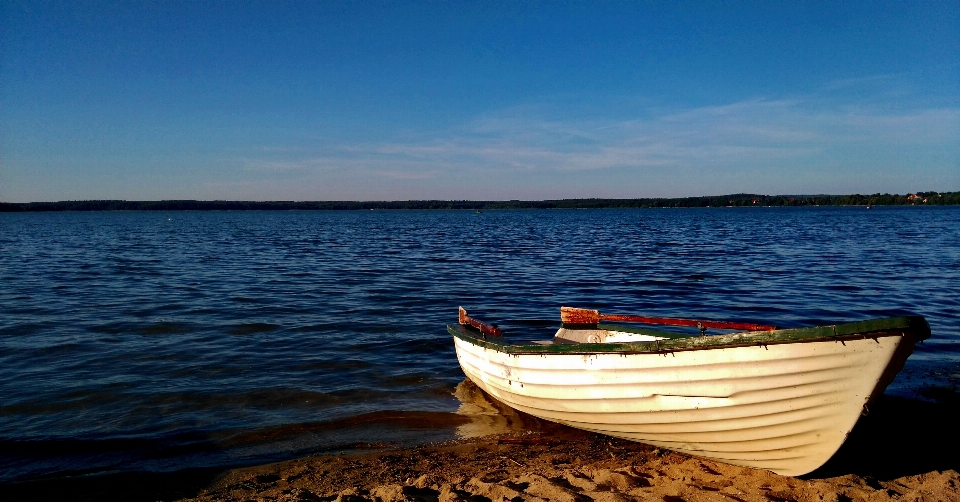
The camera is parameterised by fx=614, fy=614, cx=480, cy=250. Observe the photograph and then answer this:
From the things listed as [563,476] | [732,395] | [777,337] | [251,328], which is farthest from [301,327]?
[777,337]

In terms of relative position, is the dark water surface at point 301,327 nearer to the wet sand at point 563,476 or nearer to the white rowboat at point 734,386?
the wet sand at point 563,476

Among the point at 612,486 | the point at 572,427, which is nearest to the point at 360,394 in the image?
the point at 572,427

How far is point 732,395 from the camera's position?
219 inches

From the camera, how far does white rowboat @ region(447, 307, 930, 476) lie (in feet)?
16.0

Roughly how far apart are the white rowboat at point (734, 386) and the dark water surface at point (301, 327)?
2096 mm

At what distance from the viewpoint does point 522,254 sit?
34.4m

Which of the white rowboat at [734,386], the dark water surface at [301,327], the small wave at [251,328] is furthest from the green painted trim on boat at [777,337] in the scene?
the small wave at [251,328]

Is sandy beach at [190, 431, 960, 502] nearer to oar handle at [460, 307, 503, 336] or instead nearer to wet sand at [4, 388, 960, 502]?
wet sand at [4, 388, 960, 502]

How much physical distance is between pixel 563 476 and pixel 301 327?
32.3ft

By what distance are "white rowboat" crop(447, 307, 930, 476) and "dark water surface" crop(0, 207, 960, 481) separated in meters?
2.10

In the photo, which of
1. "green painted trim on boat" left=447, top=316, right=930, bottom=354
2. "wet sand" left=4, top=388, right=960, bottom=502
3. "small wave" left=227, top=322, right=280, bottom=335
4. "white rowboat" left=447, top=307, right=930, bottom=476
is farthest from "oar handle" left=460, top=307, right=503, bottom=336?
"small wave" left=227, top=322, right=280, bottom=335

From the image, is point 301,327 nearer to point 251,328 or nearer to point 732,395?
point 251,328

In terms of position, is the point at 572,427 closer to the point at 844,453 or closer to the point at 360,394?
the point at 844,453

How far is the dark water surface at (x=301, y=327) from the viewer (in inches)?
314
